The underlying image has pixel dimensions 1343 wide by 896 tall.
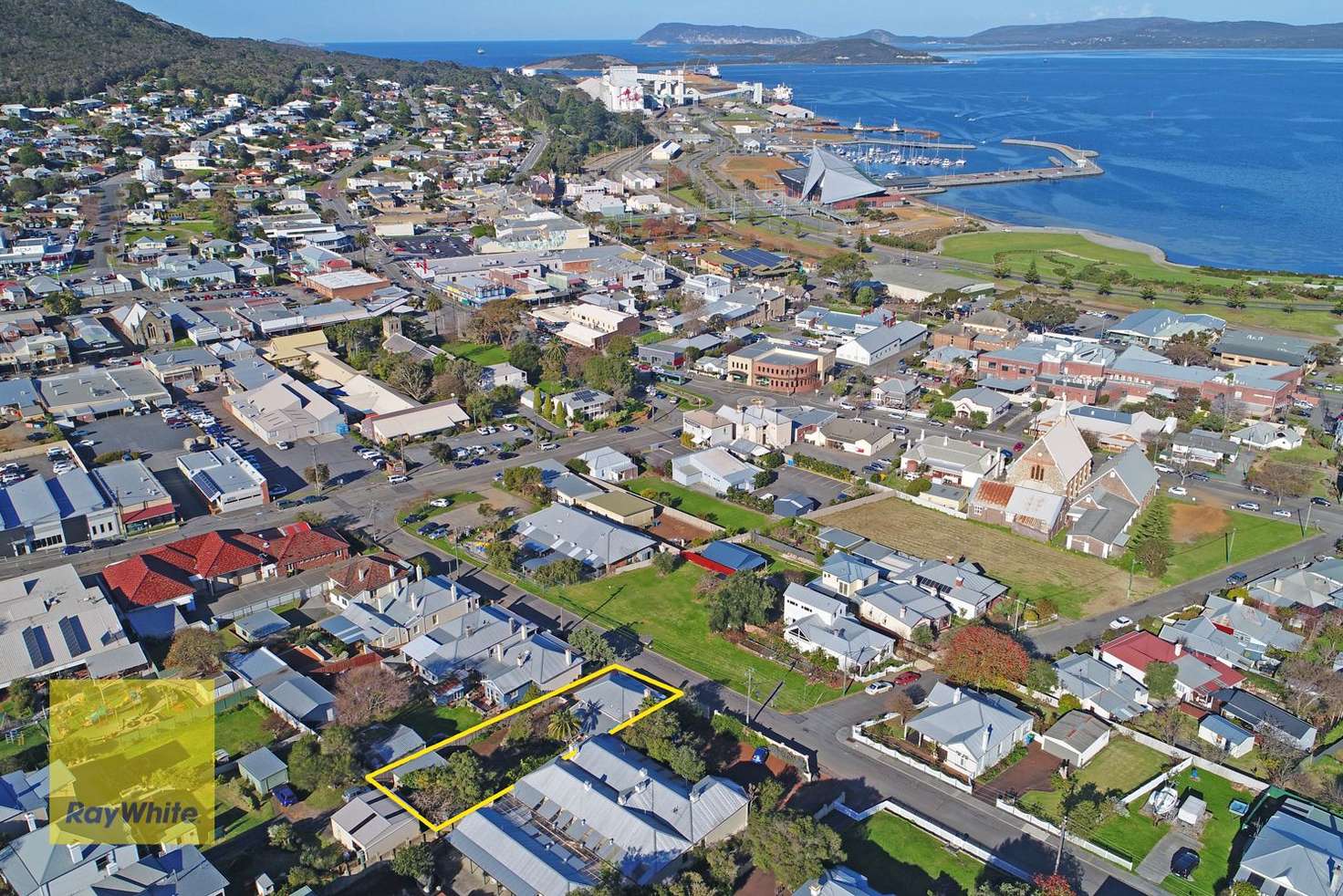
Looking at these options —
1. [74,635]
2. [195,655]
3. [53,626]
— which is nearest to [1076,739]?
[195,655]

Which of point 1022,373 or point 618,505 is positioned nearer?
point 618,505

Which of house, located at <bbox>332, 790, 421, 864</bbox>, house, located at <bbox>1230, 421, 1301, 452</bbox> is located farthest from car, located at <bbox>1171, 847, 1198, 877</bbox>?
house, located at <bbox>1230, 421, 1301, 452</bbox>

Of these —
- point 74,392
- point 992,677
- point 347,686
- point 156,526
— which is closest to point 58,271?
point 74,392

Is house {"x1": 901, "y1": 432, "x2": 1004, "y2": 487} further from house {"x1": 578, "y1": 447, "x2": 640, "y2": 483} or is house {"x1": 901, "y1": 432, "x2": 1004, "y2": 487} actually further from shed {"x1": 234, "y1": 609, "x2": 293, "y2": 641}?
shed {"x1": 234, "y1": 609, "x2": 293, "y2": 641}

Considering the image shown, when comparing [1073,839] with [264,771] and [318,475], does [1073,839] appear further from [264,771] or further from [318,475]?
[318,475]

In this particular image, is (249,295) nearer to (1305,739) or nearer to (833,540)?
(833,540)

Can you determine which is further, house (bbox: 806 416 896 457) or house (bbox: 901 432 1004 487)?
house (bbox: 806 416 896 457)
